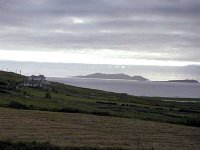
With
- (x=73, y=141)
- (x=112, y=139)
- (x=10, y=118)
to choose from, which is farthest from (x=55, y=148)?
(x=10, y=118)

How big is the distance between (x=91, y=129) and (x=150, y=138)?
5.06m

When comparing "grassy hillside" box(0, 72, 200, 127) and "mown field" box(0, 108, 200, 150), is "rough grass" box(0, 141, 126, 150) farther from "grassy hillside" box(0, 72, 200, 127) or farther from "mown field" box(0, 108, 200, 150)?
"grassy hillside" box(0, 72, 200, 127)

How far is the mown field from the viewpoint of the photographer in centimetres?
2412

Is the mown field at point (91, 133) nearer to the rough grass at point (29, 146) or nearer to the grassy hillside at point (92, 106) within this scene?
the rough grass at point (29, 146)

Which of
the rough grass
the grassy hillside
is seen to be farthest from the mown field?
Result: the grassy hillside

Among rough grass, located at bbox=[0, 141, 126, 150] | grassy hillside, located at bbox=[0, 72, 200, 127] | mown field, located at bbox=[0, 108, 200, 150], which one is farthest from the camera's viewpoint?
grassy hillside, located at bbox=[0, 72, 200, 127]

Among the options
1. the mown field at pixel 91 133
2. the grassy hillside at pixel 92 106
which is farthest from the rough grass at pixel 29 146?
the grassy hillside at pixel 92 106

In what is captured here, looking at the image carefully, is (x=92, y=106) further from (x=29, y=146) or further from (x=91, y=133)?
(x=29, y=146)

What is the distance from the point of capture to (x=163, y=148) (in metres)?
23.9

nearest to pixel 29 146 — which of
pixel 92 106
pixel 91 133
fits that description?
pixel 91 133

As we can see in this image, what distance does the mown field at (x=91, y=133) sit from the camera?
2412 centimetres

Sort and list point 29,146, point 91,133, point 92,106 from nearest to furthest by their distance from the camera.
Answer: point 29,146
point 91,133
point 92,106

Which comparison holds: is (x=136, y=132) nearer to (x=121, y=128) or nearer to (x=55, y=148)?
(x=121, y=128)

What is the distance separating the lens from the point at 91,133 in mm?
28656
